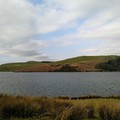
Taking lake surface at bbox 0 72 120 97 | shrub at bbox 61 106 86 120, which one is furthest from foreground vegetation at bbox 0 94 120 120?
lake surface at bbox 0 72 120 97

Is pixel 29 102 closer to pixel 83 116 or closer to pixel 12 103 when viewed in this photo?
pixel 12 103

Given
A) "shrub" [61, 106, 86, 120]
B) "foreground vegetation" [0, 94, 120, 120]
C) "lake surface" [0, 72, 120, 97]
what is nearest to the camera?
"shrub" [61, 106, 86, 120]

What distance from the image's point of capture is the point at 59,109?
15.0 metres

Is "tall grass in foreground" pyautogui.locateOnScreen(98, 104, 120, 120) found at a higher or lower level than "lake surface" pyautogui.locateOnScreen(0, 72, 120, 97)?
higher

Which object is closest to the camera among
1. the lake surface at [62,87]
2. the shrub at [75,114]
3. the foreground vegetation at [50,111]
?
the shrub at [75,114]

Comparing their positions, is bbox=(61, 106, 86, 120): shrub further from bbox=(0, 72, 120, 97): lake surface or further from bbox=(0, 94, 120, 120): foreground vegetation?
bbox=(0, 72, 120, 97): lake surface

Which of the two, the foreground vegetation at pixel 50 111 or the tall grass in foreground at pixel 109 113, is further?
the foreground vegetation at pixel 50 111

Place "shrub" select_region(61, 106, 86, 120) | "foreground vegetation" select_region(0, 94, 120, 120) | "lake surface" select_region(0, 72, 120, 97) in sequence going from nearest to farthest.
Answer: "shrub" select_region(61, 106, 86, 120)
"foreground vegetation" select_region(0, 94, 120, 120)
"lake surface" select_region(0, 72, 120, 97)

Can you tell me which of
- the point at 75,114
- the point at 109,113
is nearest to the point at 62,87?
the point at 75,114

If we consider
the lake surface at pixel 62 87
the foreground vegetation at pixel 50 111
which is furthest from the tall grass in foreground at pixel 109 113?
the lake surface at pixel 62 87

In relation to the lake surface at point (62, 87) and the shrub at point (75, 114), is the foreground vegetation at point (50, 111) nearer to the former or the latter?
the shrub at point (75, 114)

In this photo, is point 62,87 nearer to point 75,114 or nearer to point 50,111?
point 50,111

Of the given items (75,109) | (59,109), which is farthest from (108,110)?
(59,109)

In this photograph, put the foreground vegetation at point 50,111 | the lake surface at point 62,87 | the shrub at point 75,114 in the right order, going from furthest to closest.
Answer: the lake surface at point 62,87, the foreground vegetation at point 50,111, the shrub at point 75,114
